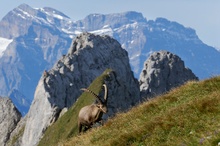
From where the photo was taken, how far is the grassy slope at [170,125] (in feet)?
48.5

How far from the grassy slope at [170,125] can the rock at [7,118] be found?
112m

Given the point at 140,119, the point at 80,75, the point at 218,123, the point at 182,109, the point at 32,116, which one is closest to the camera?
the point at 218,123

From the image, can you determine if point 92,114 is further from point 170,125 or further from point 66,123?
point 66,123

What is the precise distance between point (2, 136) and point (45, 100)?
1690 cm

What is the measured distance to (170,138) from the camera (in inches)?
609

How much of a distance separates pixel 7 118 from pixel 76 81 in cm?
2412

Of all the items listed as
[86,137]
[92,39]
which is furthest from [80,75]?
[86,137]

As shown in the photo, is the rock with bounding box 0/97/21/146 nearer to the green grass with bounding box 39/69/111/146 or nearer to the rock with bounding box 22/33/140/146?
the rock with bounding box 22/33/140/146

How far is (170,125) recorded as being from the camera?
16.6 metres

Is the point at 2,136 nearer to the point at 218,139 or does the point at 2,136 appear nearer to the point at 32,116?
the point at 32,116

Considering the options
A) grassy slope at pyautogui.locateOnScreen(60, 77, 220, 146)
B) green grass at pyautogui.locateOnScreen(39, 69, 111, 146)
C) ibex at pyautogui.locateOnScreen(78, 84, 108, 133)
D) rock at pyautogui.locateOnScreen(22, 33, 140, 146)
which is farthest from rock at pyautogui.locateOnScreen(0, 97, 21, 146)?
grassy slope at pyautogui.locateOnScreen(60, 77, 220, 146)

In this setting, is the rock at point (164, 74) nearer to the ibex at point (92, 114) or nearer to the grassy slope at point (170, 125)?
the ibex at point (92, 114)

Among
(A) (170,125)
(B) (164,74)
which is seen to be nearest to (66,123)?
(A) (170,125)

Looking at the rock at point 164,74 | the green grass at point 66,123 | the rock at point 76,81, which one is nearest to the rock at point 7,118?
the rock at point 76,81
